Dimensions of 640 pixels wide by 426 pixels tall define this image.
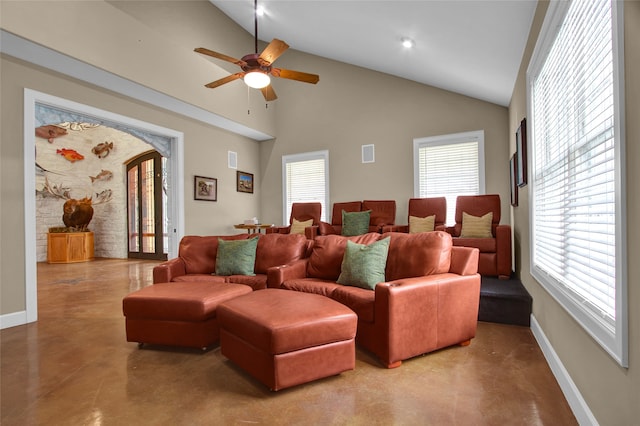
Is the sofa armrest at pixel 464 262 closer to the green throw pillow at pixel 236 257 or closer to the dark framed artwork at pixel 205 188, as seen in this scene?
the green throw pillow at pixel 236 257

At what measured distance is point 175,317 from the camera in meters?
2.54

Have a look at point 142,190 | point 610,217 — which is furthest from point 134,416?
point 142,190

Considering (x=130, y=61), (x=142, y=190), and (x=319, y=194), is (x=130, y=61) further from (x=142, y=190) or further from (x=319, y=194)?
(x=142, y=190)

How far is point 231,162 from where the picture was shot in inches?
262

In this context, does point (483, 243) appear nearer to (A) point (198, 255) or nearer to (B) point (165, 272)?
(A) point (198, 255)

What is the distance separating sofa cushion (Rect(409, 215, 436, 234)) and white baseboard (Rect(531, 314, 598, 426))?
8.67 feet

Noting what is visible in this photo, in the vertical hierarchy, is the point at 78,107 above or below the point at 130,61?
below

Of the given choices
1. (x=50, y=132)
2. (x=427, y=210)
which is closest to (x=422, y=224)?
(x=427, y=210)

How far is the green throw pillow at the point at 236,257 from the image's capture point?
11.4ft

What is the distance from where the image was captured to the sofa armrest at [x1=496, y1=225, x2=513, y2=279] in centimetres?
389

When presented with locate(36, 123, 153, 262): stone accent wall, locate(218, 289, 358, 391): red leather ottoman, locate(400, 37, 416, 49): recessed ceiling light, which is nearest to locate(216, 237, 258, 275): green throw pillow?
locate(218, 289, 358, 391): red leather ottoman

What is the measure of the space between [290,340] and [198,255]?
210 cm

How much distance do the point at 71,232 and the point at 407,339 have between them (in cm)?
899

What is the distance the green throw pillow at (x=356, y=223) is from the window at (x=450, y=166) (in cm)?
106
